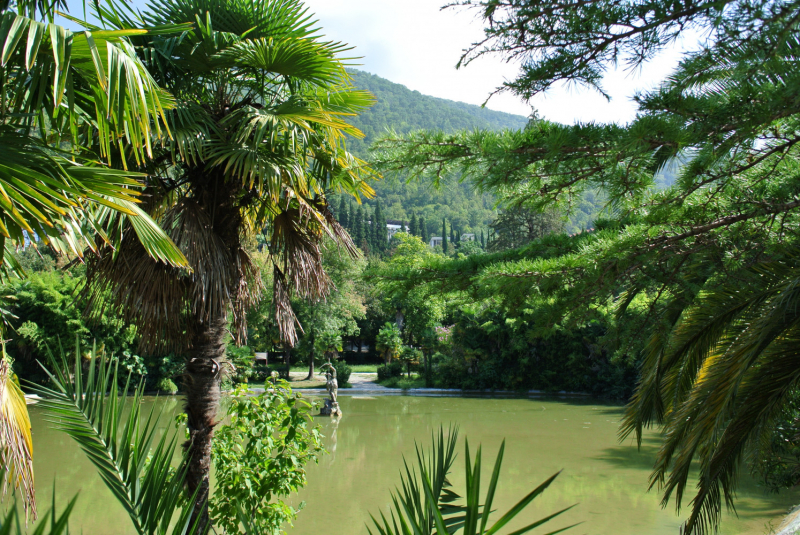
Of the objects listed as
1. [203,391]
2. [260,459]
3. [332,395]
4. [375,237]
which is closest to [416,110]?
[375,237]

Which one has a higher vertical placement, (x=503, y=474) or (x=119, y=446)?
(x=119, y=446)

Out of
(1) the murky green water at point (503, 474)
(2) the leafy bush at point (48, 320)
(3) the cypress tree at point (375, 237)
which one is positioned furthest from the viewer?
(3) the cypress tree at point (375, 237)

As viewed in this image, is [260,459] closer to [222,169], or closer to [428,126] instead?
[222,169]

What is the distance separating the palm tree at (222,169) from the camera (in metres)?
3.60

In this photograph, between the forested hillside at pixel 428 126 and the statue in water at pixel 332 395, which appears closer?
the statue in water at pixel 332 395

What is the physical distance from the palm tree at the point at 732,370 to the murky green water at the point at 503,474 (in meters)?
1.69

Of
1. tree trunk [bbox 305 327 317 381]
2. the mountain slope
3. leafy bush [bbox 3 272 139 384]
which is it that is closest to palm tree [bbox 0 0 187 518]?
leafy bush [bbox 3 272 139 384]

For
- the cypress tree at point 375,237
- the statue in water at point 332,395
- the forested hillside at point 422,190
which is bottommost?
the statue in water at point 332,395

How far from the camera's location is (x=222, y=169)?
404 cm

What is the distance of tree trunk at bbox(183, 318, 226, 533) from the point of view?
12.8ft

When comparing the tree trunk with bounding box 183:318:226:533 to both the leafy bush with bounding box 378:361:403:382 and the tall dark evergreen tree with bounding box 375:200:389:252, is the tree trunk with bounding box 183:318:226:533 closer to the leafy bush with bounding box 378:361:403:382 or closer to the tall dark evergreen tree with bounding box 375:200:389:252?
the leafy bush with bounding box 378:361:403:382

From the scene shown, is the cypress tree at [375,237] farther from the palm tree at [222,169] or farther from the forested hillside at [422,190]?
the palm tree at [222,169]

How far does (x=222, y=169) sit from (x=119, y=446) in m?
2.98

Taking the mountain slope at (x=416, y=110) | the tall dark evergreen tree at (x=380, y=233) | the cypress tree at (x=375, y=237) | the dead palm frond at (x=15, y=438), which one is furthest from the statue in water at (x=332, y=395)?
the mountain slope at (x=416, y=110)
